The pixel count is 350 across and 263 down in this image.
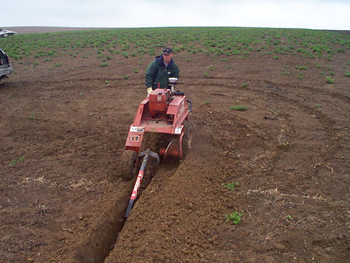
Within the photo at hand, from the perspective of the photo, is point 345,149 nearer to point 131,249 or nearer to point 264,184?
point 264,184

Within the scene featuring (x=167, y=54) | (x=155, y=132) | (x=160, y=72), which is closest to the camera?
(x=155, y=132)

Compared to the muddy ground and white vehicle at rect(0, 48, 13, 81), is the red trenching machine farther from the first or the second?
white vehicle at rect(0, 48, 13, 81)

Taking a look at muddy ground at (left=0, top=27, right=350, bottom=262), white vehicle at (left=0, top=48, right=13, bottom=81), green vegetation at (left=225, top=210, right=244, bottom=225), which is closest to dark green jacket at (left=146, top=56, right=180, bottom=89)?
muddy ground at (left=0, top=27, right=350, bottom=262)

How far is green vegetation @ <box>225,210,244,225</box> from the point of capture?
4.11m

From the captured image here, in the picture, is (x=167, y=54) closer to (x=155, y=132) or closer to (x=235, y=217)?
(x=155, y=132)

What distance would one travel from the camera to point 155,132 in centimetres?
552

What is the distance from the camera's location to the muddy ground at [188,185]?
146 inches

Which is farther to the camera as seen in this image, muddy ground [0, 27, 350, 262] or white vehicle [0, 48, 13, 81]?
white vehicle [0, 48, 13, 81]

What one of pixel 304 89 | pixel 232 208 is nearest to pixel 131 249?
pixel 232 208

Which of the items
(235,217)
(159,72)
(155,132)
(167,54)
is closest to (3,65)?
(159,72)

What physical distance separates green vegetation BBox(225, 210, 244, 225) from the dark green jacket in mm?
3613

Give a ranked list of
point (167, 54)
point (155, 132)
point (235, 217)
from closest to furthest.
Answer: point (235, 217) → point (155, 132) → point (167, 54)

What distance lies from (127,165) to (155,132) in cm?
82

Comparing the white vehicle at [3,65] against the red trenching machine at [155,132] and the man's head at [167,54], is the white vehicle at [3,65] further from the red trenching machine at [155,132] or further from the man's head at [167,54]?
the red trenching machine at [155,132]
